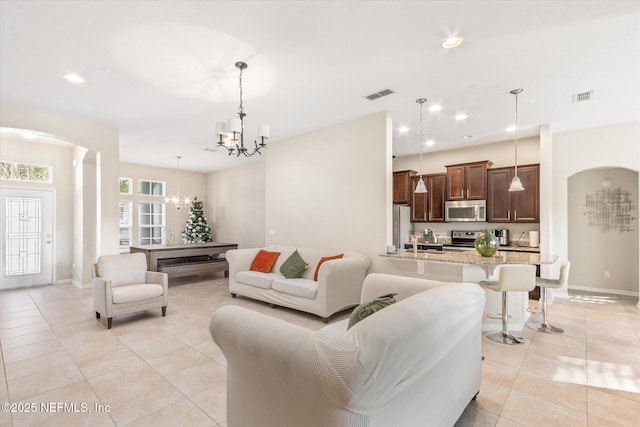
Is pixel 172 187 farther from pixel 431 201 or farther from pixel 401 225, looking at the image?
pixel 431 201

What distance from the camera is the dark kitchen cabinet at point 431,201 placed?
6680 mm

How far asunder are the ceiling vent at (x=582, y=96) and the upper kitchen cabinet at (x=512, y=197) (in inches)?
66.0

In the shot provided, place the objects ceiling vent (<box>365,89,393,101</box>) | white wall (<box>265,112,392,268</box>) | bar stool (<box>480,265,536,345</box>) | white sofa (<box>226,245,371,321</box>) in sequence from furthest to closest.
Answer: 1. white wall (<box>265,112,392,268</box>)
2. white sofa (<box>226,245,371,321</box>)
3. ceiling vent (<box>365,89,393,101</box>)
4. bar stool (<box>480,265,536,345</box>)

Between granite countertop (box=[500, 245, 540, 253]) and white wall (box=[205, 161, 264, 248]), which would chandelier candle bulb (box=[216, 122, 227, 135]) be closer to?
white wall (box=[205, 161, 264, 248])

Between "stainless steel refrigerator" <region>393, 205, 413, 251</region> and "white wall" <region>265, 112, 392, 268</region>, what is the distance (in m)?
1.94

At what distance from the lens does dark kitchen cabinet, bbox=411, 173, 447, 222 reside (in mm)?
6680

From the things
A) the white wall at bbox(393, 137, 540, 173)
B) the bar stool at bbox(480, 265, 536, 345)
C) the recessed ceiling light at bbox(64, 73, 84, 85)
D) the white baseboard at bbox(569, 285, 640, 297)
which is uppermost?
the recessed ceiling light at bbox(64, 73, 84, 85)

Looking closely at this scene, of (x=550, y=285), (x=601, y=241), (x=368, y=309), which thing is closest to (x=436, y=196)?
(x=601, y=241)

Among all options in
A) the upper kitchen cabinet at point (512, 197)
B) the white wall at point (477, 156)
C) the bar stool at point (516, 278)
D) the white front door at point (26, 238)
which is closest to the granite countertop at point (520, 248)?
the upper kitchen cabinet at point (512, 197)

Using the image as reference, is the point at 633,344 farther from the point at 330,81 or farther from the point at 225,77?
the point at 225,77

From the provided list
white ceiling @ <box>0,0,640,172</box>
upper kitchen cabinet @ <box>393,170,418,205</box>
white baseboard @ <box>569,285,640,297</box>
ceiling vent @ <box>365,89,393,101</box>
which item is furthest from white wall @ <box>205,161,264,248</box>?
white baseboard @ <box>569,285,640,297</box>

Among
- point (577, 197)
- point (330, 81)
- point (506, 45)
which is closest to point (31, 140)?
point (330, 81)

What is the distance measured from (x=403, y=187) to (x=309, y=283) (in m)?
3.64

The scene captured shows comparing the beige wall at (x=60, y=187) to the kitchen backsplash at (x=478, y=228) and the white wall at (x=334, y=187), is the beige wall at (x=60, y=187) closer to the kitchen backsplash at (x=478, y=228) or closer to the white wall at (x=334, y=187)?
the white wall at (x=334, y=187)
